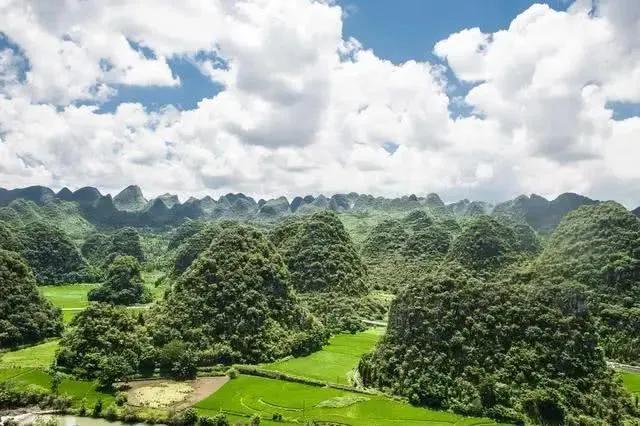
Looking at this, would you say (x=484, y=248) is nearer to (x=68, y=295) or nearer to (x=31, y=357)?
(x=31, y=357)

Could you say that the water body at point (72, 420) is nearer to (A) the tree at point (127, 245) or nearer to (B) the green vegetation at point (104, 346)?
(B) the green vegetation at point (104, 346)

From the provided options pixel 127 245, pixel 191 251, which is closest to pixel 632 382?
pixel 191 251

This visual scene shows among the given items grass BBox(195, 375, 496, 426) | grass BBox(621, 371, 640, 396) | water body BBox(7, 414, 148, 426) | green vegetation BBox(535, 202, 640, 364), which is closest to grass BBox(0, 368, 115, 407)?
water body BBox(7, 414, 148, 426)

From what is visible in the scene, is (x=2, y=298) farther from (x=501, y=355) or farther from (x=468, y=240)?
(x=468, y=240)

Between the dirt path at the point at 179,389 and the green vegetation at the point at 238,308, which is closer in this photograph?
the dirt path at the point at 179,389

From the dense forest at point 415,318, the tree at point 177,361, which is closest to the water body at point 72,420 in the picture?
the dense forest at point 415,318

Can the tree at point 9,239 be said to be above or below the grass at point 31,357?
above

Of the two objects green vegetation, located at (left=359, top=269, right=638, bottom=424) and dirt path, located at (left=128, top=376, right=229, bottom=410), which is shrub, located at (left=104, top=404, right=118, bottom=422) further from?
green vegetation, located at (left=359, top=269, right=638, bottom=424)
